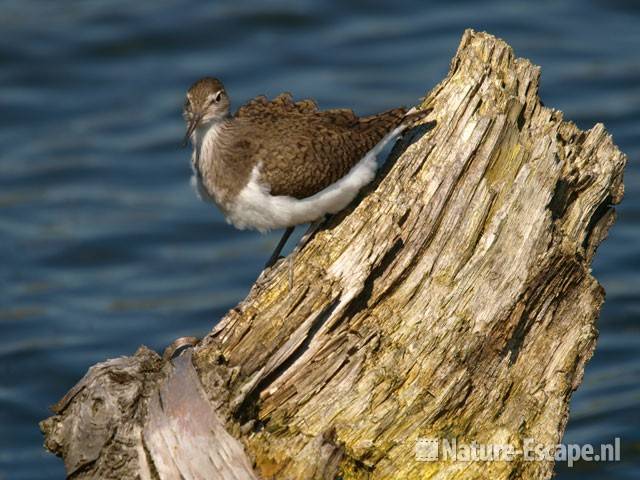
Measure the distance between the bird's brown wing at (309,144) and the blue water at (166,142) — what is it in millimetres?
6836

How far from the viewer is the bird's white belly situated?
1035cm

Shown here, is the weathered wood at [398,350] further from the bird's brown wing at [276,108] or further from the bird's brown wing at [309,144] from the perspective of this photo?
the bird's brown wing at [276,108]

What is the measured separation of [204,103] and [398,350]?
3450mm

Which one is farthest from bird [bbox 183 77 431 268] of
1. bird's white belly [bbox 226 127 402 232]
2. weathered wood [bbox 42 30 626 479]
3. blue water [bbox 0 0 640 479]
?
blue water [bbox 0 0 640 479]

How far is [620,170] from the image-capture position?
397 inches

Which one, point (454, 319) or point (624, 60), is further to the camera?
point (624, 60)

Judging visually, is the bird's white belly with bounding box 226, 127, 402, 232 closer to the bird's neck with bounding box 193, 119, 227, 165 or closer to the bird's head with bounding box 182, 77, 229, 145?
the bird's neck with bounding box 193, 119, 227, 165

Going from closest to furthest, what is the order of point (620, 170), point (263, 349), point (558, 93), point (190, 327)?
point (263, 349)
point (620, 170)
point (190, 327)
point (558, 93)

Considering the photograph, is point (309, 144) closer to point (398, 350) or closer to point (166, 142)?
point (398, 350)

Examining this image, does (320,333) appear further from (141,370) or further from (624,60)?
(624,60)

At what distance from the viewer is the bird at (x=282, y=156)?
34.9 ft

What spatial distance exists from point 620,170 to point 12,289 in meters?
12.8

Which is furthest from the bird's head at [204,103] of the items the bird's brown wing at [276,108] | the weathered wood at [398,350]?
the weathered wood at [398,350]

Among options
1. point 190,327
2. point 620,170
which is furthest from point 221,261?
point 620,170
